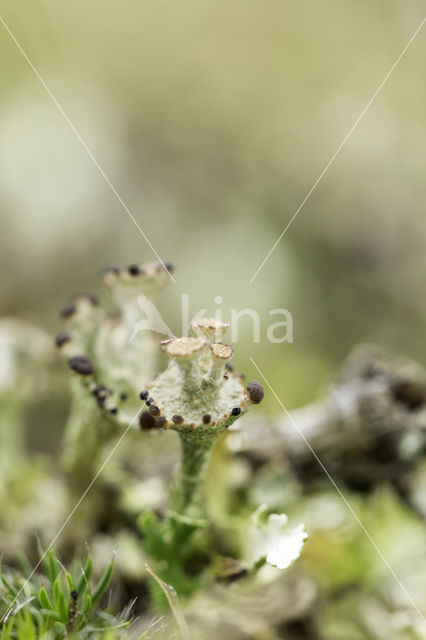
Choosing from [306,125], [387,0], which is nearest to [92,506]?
[306,125]

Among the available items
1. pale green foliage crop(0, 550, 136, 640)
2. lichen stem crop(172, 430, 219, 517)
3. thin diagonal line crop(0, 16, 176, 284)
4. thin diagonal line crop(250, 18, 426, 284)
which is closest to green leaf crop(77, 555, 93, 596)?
pale green foliage crop(0, 550, 136, 640)

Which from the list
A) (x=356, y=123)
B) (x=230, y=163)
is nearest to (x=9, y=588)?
(x=230, y=163)

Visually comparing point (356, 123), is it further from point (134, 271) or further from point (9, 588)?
point (9, 588)

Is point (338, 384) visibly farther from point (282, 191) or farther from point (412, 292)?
point (282, 191)

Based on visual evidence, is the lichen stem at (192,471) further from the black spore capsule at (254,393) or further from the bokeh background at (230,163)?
the bokeh background at (230,163)

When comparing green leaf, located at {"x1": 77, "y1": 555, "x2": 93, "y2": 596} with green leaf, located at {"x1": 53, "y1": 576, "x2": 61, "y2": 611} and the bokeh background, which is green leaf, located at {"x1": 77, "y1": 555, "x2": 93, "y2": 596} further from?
the bokeh background

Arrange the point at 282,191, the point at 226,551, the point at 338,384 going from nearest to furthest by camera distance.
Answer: the point at 226,551
the point at 338,384
the point at 282,191
